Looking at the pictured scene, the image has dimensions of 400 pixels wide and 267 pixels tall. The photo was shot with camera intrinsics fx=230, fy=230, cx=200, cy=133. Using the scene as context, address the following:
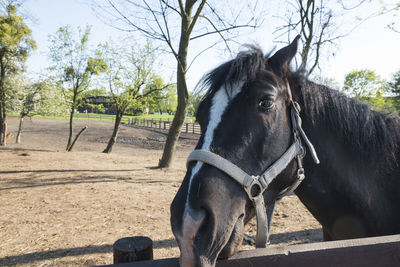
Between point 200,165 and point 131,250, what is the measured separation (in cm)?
67

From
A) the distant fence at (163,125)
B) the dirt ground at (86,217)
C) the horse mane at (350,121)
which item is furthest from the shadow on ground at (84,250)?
the distant fence at (163,125)

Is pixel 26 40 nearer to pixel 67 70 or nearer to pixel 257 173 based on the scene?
pixel 67 70

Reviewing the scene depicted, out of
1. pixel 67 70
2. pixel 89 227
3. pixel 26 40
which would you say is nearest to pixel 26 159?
pixel 89 227

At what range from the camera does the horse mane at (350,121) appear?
177 cm

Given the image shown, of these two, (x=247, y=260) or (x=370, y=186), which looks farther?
(x=370, y=186)

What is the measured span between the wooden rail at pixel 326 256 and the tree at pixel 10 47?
20.0 metres

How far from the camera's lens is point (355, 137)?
1.80 m

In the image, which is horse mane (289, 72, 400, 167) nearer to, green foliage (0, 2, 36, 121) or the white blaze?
the white blaze

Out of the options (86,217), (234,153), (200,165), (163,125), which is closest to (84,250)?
(86,217)

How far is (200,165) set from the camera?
1269 mm

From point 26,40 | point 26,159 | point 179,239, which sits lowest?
point 26,159

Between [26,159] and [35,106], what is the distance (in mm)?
11971

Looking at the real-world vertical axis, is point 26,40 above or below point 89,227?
above

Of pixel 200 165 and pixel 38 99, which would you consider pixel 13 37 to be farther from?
pixel 200 165
